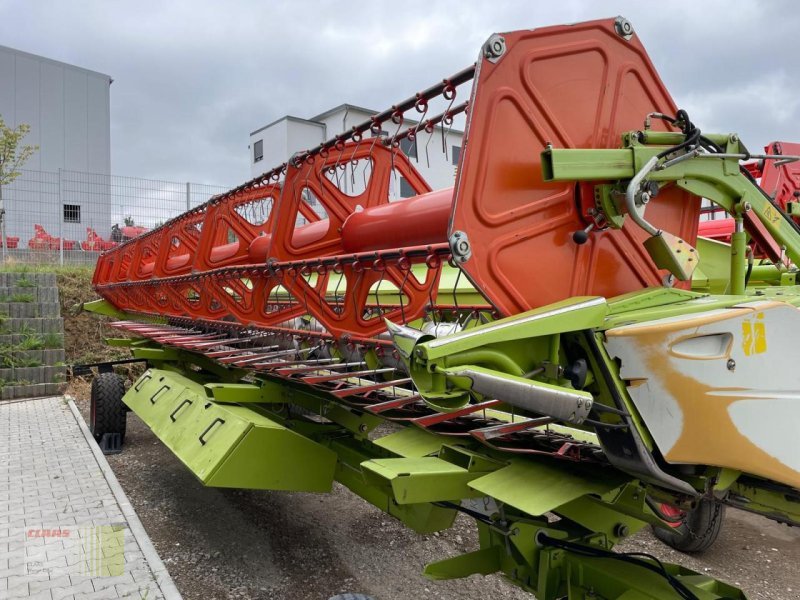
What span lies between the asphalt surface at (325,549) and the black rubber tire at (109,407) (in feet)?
4.17

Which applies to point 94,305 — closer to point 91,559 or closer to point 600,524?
point 91,559

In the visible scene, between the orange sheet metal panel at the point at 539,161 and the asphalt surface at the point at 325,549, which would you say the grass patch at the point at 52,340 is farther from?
the orange sheet metal panel at the point at 539,161

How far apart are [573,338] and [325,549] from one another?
2944mm

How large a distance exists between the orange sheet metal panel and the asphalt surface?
2.25 meters

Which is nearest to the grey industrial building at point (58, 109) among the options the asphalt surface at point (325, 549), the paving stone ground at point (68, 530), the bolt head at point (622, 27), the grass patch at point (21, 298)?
the grass patch at point (21, 298)

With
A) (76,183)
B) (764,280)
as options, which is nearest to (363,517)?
(764,280)

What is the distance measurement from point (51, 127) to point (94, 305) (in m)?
19.0

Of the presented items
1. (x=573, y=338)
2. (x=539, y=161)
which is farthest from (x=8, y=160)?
(x=573, y=338)

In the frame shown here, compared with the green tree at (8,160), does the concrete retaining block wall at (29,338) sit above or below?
below

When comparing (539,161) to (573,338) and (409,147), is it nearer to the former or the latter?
(573,338)

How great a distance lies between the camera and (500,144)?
2.22 metres

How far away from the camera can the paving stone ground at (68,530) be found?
3.36 meters

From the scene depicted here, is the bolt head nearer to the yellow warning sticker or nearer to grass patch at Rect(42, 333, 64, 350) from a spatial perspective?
the yellow warning sticker

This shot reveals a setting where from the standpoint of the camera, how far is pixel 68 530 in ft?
13.7
